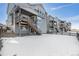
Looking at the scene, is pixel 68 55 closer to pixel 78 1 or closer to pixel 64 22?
pixel 64 22

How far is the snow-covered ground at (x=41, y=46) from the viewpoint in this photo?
167 centimetres

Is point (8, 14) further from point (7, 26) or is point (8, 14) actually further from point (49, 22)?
point (49, 22)

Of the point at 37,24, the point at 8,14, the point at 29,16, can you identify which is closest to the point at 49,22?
the point at 37,24

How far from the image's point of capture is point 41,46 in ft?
5.56

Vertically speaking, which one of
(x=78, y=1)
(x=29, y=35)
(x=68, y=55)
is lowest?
(x=68, y=55)

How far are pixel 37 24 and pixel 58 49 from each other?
1.42 ft

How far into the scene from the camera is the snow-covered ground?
167 centimetres

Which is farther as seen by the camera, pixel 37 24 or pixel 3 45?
pixel 37 24

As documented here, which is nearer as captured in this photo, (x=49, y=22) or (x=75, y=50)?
(x=75, y=50)

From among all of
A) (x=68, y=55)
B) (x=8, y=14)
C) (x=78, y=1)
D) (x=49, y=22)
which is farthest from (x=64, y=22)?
(x=8, y=14)

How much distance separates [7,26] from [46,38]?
0.53 metres

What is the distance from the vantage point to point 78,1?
1.67 m

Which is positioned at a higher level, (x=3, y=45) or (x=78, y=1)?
(x=78, y=1)

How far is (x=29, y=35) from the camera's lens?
173 centimetres
